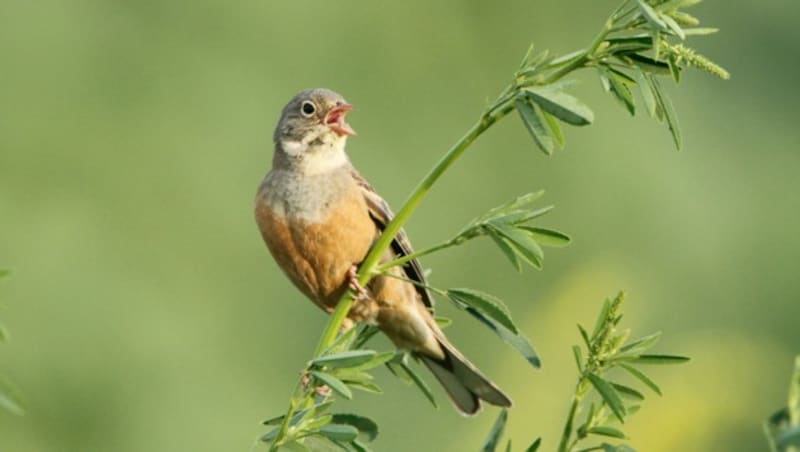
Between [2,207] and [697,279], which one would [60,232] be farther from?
[697,279]

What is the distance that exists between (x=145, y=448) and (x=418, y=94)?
515 cm

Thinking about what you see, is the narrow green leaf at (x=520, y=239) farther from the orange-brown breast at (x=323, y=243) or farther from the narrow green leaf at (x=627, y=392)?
the orange-brown breast at (x=323, y=243)

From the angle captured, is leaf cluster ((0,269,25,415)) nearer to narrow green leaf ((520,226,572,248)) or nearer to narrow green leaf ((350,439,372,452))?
narrow green leaf ((350,439,372,452))

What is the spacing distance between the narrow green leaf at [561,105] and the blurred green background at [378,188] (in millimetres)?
4183

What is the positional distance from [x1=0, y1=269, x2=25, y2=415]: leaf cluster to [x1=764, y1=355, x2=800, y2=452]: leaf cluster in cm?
80

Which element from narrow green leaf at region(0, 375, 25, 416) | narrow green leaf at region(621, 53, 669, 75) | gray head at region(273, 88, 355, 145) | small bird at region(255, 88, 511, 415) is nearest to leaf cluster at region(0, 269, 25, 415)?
narrow green leaf at region(0, 375, 25, 416)

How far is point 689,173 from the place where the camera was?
38.5 ft

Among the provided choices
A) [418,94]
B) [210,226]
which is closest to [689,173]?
[418,94]

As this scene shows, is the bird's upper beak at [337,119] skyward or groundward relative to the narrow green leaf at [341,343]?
skyward

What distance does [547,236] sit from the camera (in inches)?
95.1

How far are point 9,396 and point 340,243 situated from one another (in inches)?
111

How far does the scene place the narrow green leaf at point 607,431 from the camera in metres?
2.08

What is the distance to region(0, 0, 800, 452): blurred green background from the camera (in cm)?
836

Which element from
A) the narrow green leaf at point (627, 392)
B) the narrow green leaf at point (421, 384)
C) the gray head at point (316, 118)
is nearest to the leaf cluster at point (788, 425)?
the narrow green leaf at point (627, 392)
